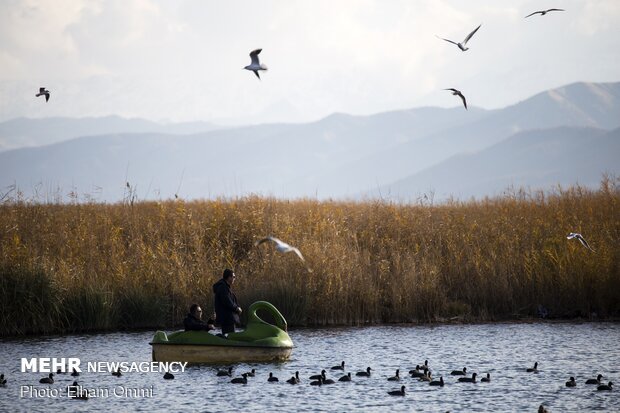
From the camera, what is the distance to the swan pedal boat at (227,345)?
18.6 meters

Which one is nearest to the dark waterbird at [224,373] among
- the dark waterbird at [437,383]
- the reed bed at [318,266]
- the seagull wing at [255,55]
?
the dark waterbird at [437,383]

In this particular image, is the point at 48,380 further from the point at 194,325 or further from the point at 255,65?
the point at 255,65

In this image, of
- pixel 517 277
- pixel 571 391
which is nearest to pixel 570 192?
pixel 517 277

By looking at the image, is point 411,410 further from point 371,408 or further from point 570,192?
point 570,192

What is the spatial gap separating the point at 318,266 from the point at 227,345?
6319 millimetres

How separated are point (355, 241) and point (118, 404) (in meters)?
12.5

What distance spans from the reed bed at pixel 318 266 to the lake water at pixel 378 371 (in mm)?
1103

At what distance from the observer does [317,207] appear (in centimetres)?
3166

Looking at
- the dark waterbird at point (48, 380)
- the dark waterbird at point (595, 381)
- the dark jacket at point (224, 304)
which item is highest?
the dark jacket at point (224, 304)

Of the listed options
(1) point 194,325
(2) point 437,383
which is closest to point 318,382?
(2) point 437,383

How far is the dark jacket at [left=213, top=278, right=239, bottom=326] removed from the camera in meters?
18.8

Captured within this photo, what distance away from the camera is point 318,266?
80.8 ft

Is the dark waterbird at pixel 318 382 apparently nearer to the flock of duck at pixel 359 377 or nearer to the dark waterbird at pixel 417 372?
the flock of duck at pixel 359 377

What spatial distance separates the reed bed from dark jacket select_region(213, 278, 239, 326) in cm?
489
